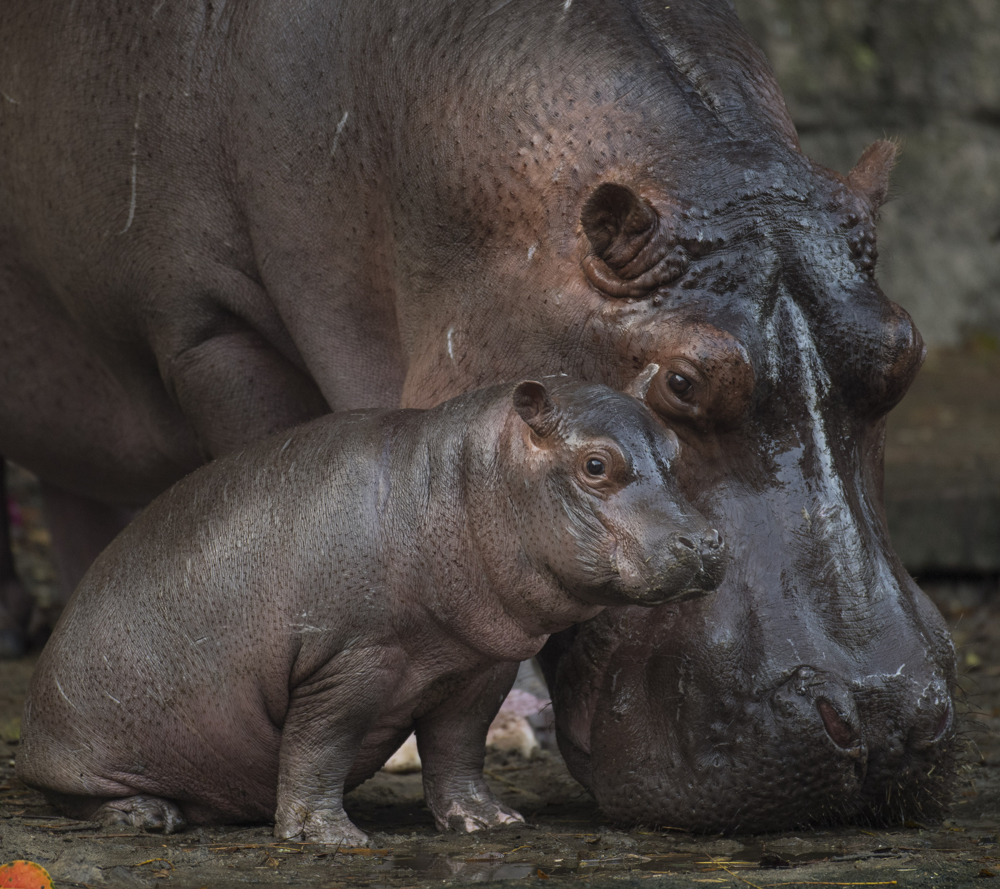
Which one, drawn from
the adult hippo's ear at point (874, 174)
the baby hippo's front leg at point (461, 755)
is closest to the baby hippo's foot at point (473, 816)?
the baby hippo's front leg at point (461, 755)

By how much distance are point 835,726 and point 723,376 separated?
726 millimetres

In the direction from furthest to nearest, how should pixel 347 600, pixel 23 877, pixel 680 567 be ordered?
1. pixel 347 600
2. pixel 680 567
3. pixel 23 877

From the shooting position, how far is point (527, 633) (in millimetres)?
3049

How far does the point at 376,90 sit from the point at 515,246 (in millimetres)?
647

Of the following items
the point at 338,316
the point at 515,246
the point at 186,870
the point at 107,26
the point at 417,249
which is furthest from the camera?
the point at 107,26

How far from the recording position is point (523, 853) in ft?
9.70

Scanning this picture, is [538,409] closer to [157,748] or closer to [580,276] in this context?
[580,276]

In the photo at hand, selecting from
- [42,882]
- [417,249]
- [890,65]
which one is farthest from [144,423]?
[890,65]

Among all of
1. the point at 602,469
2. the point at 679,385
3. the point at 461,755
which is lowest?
the point at 461,755

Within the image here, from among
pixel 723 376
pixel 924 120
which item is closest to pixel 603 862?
pixel 723 376

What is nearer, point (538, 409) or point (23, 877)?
point (23, 877)

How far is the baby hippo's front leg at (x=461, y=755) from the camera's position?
3.30m

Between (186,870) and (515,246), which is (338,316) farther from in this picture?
(186,870)

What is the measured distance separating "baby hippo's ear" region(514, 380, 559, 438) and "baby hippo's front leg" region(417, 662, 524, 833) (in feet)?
2.19
